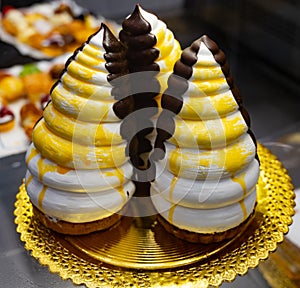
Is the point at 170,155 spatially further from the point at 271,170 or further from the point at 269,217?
the point at 271,170

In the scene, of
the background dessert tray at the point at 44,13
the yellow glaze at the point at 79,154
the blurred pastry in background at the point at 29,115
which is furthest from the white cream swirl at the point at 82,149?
the background dessert tray at the point at 44,13

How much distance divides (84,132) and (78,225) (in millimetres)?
229

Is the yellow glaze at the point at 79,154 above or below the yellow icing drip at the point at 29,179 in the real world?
above

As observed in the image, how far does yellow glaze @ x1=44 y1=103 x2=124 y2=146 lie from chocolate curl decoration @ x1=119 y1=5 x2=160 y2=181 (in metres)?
0.09

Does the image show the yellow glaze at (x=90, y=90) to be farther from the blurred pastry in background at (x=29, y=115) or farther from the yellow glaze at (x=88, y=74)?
the blurred pastry in background at (x=29, y=115)

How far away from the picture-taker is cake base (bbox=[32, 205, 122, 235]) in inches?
46.4

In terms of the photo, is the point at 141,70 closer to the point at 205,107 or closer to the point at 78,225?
the point at 205,107

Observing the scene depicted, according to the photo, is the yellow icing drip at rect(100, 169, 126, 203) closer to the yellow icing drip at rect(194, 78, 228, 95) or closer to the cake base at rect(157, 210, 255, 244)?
the cake base at rect(157, 210, 255, 244)

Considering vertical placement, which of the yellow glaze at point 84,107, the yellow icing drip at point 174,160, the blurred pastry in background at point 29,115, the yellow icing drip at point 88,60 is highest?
the yellow icing drip at point 88,60

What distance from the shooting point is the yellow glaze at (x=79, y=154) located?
1094mm

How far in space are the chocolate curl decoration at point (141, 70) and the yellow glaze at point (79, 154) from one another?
0.07 metres

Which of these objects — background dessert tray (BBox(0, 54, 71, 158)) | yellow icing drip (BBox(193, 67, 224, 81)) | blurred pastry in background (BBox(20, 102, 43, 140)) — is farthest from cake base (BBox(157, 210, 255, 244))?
blurred pastry in background (BBox(20, 102, 43, 140))

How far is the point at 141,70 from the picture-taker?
113 centimetres

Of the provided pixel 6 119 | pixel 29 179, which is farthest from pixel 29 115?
pixel 29 179
